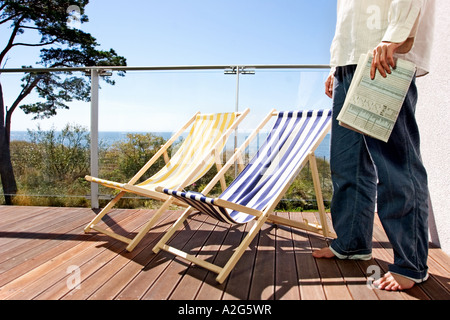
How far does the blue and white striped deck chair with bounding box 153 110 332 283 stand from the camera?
1978 mm

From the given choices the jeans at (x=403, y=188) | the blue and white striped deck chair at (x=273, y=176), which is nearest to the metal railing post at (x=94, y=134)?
the blue and white striped deck chair at (x=273, y=176)

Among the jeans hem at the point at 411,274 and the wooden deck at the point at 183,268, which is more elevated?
the jeans hem at the point at 411,274

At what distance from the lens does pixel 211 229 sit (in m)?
2.69

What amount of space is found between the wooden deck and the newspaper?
2.39 ft

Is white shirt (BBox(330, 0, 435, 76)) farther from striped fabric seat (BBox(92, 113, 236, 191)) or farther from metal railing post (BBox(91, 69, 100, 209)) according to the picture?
metal railing post (BBox(91, 69, 100, 209))

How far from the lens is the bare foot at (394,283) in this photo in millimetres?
1646

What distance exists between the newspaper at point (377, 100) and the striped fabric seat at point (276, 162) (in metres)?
0.65

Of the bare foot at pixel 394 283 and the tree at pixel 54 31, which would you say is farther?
the tree at pixel 54 31

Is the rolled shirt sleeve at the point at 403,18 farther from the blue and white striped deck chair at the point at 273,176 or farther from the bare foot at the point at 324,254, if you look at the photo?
the bare foot at the point at 324,254

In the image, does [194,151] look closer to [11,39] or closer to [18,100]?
[18,100]
